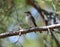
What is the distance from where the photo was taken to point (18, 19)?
5.38ft

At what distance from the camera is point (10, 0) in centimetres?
163

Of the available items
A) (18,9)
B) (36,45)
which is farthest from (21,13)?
(36,45)

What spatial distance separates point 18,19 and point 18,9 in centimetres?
8

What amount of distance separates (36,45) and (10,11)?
337 mm

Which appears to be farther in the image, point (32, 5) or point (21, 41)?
point (32, 5)

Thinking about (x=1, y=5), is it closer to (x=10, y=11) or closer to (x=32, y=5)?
(x=10, y=11)

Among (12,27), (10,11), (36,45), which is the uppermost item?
(10,11)

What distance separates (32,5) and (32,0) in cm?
4

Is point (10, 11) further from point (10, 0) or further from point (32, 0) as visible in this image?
point (32, 0)

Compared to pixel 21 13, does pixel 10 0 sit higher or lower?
higher

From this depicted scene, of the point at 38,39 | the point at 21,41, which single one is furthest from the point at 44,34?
the point at 21,41

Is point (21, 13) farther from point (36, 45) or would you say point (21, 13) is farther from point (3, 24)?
point (36, 45)

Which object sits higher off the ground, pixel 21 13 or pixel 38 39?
pixel 21 13

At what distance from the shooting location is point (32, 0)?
1.65 m
